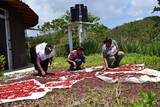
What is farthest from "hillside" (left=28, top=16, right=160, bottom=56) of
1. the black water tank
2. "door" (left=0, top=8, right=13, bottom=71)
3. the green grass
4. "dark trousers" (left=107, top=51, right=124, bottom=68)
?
"door" (left=0, top=8, right=13, bottom=71)

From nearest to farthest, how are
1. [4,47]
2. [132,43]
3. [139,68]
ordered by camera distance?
[139,68] → [4,47] → [132,43]

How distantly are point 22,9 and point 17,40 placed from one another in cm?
151

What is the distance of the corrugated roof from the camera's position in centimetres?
2083

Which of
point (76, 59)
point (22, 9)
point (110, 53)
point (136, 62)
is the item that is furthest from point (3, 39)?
point (110, 53)

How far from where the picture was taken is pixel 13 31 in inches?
897

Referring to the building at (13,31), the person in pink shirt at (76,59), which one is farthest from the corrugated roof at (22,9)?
the person in pink shirt at (76,59)

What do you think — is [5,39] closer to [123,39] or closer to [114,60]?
[114,60]

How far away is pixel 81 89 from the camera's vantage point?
11.4 m

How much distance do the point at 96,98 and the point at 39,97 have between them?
141 cm

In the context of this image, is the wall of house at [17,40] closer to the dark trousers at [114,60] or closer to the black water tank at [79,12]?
the dark trousers at [114,60]

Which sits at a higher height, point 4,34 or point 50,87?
point 4,34

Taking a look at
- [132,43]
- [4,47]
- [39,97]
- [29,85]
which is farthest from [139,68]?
[132,43]

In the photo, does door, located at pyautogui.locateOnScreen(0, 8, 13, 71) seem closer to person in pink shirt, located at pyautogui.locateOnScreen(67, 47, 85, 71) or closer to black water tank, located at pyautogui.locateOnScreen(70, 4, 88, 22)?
person in pink shirt, located at pyautogui.locateOnScreen(67, 47, 85, 71)

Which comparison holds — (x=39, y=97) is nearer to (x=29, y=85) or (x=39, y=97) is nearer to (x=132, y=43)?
(x=29, y=85)
